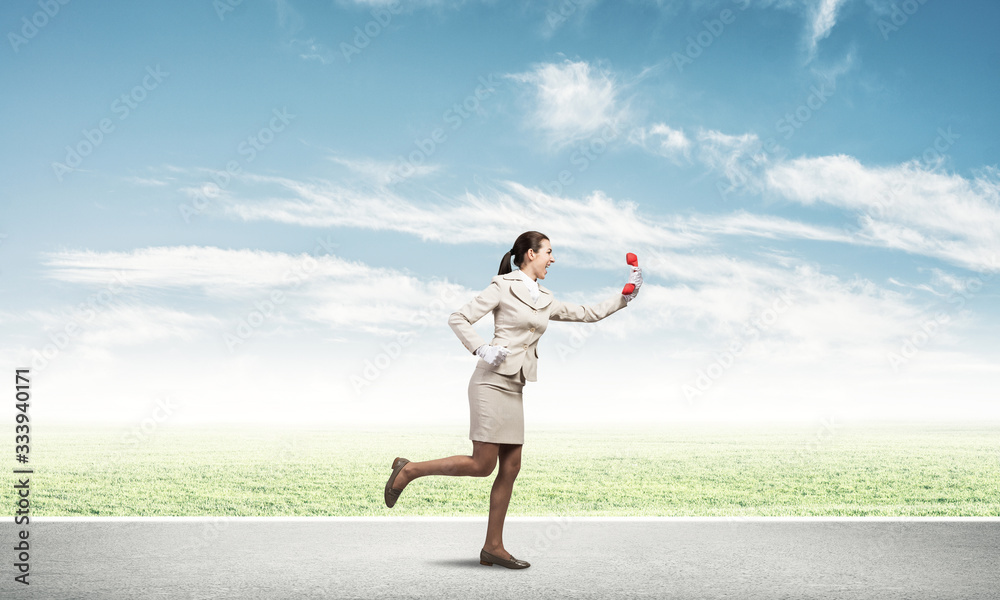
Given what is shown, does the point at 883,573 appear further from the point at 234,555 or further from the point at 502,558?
the point at 234,555

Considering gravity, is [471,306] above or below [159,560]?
above

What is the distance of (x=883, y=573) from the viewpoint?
5.15 meters

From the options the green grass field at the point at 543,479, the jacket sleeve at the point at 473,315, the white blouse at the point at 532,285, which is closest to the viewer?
the jacket sleeve at the point at 473,315

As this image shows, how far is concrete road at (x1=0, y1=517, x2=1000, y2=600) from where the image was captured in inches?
183

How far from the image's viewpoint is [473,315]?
5195 mm

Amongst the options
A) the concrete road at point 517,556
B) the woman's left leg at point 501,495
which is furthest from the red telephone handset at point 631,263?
the concrete road at point 517,556

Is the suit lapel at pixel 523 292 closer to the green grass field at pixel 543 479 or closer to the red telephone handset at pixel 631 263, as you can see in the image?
the red telephone handset at pixel 631 263

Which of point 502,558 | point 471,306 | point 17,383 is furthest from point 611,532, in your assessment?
point 17,383

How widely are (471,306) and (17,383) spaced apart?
324 centimetres

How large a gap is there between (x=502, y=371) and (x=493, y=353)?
0.22 meters

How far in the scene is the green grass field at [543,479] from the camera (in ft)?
32.2

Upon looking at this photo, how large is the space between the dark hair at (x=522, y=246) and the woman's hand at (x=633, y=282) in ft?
1.92

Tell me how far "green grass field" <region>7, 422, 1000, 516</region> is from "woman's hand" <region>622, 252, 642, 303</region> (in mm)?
3552

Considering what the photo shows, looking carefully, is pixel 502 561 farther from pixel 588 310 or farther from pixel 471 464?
pixel 588 310
